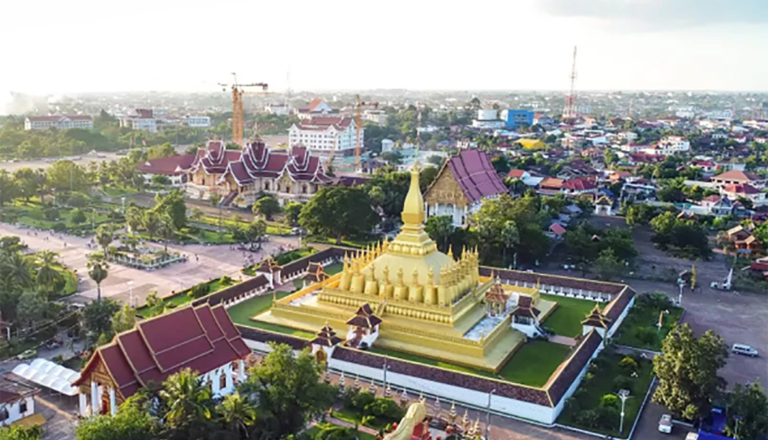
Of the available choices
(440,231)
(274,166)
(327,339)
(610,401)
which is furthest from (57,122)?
(610,401)

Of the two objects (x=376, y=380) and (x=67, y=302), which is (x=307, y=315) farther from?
(x=67, y=302)

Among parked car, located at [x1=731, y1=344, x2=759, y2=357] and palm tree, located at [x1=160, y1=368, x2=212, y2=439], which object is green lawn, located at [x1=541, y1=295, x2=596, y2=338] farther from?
palm tree, located at [x1=160, y1=368, x2=212, y2=439]

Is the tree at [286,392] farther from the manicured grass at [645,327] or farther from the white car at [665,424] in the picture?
the manicured grass at [645,327]

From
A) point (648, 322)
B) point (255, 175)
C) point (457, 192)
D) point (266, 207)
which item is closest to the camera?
point (648, 322)

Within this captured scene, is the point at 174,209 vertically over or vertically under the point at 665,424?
over

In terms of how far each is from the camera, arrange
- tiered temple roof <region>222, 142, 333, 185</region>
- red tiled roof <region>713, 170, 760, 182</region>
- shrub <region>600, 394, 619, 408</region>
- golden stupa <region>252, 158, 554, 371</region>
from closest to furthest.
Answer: shrub <region>600, 394, 619, 408</region> → golden stupa <region>252, 158, 554, 371</region> → tiered temple roof <region>222, 142, 333, 185</region> → red tiled roof <region>713, 170, 760, 182</region>

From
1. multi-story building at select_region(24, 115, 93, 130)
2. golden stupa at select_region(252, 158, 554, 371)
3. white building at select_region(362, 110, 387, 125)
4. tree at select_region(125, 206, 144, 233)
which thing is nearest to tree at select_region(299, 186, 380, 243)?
tree at select_region(125, 206, 144, 233)

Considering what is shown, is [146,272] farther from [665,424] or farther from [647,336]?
[665,424]
